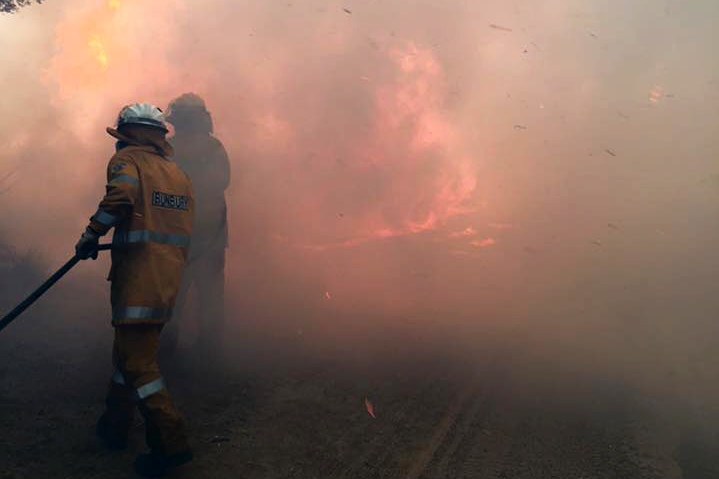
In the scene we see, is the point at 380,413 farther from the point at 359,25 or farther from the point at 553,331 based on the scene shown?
the point at 359,25

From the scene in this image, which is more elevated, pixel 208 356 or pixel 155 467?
pixel 208 356

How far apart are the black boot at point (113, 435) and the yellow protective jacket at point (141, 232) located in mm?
725

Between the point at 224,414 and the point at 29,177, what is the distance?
19.3 feet

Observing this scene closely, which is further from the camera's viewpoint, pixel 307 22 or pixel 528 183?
pixel 528 183

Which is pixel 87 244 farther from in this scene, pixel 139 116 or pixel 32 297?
pixel 139 116

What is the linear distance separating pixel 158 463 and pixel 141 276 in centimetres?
104

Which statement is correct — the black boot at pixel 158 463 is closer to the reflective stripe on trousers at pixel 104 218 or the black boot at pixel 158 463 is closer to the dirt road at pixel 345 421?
the dirt road at pixel 345 421

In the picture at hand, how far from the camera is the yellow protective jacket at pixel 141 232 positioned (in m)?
2.81

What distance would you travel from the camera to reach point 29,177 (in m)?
7.44

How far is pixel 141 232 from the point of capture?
2.88 meters

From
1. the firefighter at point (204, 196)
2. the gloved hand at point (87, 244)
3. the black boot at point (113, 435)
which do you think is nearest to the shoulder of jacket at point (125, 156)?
the gloved hand at point (87, 244)

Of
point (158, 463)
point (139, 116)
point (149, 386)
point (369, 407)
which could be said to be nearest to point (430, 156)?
point (369, 407)

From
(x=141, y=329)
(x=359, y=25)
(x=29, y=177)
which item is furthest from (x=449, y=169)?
(x=141, y=329)

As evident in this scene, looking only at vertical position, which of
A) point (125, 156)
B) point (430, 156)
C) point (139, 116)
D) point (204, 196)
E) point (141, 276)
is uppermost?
point (430, 156)
